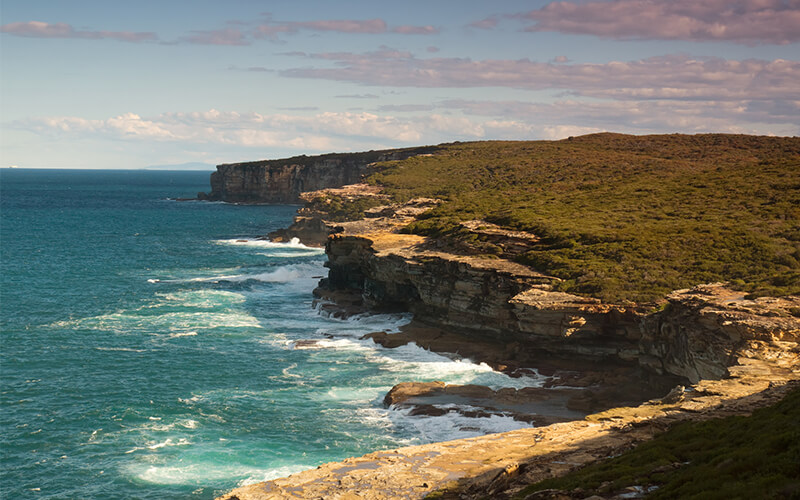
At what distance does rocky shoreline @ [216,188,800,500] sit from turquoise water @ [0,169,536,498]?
139 inches

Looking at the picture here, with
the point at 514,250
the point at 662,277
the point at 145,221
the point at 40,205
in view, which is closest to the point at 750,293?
the point at 662,277

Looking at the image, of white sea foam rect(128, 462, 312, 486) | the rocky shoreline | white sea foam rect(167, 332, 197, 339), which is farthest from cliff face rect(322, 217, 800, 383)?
white sea foam rect(128, 462, 312, 486)

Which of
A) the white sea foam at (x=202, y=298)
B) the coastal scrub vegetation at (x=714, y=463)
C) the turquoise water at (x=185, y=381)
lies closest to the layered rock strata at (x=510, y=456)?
the coastal scrub vegetation at (x=714, y=463)

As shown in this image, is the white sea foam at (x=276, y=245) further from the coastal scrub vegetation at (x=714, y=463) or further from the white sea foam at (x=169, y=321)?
the coastal scrub vegetation at (x=714, y=463)

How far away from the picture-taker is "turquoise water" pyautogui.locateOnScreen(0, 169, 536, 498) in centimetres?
3794

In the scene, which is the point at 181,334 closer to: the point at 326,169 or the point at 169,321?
the point at 169,321

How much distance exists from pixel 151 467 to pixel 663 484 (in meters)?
26.8

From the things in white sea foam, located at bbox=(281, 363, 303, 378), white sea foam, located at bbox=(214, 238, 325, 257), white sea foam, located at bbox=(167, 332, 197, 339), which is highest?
white sea foam, located at bbox=(214, 238, 325, 257)

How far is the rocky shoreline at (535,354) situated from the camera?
91.4ft

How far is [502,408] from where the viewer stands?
4359cm

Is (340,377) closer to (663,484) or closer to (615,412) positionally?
(615,412)

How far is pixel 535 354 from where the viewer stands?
5350 centimetres

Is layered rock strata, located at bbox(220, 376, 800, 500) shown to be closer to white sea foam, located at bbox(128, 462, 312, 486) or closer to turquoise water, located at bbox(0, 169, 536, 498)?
white sea foam, located at bbox(128, 462, 312, 486)

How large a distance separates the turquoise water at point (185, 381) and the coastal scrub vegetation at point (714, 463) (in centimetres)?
1639
